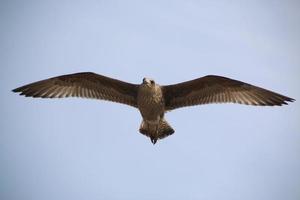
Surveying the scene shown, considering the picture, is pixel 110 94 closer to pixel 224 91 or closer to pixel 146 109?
pixel 146 109

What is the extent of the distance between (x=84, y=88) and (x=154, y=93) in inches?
73.4

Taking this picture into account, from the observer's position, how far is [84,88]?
10500mm

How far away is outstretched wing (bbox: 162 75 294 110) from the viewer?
10.1m

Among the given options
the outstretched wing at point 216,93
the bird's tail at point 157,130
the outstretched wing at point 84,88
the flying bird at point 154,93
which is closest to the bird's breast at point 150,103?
the flying bird at point 154,93

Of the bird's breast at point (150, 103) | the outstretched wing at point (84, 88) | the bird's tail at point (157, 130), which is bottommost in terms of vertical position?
the bird's tail at point (157, 130)

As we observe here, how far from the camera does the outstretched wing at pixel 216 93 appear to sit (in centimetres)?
1012

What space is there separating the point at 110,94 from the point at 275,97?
13.2 ft

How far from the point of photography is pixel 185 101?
33.8ft

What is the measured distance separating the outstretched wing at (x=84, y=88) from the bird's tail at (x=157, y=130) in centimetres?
66

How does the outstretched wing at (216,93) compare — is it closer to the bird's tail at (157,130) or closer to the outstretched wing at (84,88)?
the bird's tail at (157,130)

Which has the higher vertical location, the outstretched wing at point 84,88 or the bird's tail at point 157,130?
the outstretched wing at point 84,88

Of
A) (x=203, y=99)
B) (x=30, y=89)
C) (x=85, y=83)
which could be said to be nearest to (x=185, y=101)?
(x=203, y=99)

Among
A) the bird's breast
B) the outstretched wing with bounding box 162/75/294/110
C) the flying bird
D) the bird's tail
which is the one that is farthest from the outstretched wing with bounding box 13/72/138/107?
the outstretched wing with bounding box 162/75/294/110

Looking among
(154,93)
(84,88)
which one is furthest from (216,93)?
(84,88)
